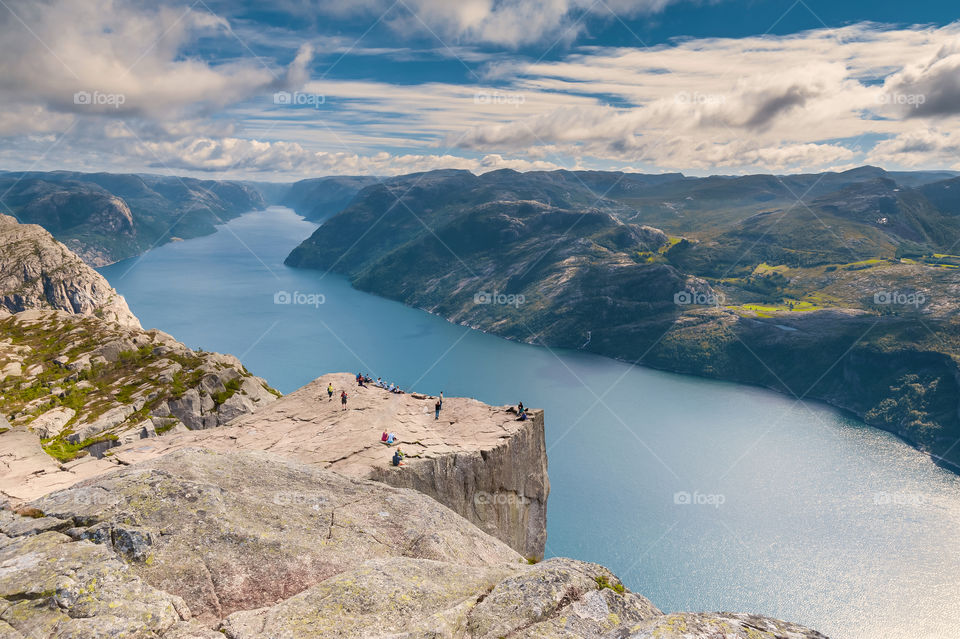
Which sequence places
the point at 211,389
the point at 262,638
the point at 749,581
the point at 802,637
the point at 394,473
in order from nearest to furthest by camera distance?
the point at 802,637
the point at 262,638
the point at 394,473
the point at 211,389
the point at 749,581

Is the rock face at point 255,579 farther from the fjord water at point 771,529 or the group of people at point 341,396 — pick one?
the fjord water at point 771,529

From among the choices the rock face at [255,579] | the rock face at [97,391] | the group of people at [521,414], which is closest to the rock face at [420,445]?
the group of people at [521,414]

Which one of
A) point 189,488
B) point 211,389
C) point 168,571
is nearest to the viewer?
point 168,571

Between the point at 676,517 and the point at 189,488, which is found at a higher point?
the point at 189,488

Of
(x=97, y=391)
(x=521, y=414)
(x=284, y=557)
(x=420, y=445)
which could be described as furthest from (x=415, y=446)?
(x=97, y=391)

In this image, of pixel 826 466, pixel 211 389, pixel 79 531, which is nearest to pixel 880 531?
pixel 826 466

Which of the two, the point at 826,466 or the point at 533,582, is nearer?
the point at 533,582

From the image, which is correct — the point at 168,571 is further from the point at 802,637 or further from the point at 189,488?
the point at 802,637
